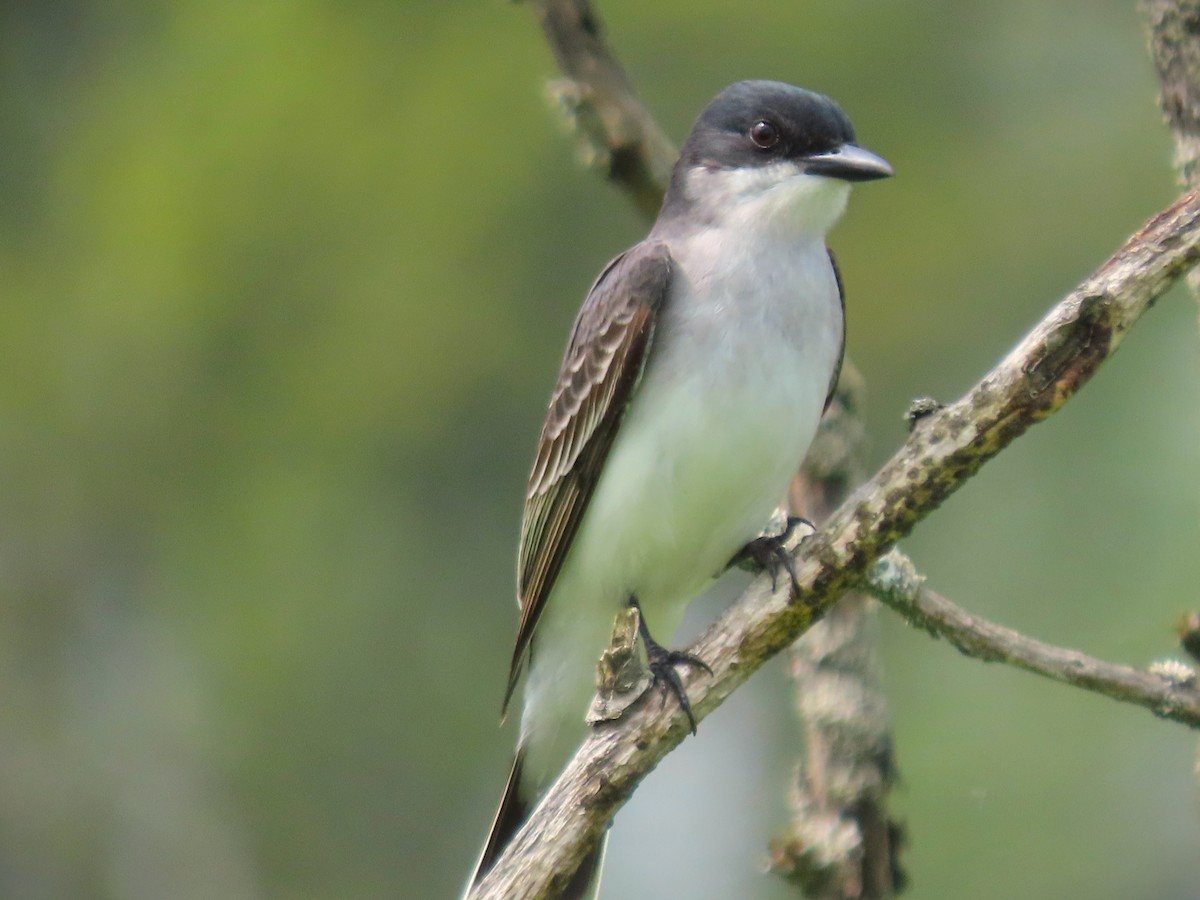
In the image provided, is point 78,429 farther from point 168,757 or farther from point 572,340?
point 572,340

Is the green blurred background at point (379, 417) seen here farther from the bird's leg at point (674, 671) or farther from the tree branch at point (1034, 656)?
the bird's leg at point (674, 671)

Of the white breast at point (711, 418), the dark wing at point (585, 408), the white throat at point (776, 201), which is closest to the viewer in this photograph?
the white breast at point (711, 418)

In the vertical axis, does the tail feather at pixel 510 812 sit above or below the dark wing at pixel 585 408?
below

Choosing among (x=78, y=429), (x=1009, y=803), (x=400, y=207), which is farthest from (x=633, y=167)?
(x=78, y=429)

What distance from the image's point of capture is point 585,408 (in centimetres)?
455

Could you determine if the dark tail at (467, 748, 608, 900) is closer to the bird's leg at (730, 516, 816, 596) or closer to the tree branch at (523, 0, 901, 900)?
the tree branch at (523, 0, 901, 900)

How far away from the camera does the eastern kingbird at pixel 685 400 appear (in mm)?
4285

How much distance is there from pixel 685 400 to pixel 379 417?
9.99 feet

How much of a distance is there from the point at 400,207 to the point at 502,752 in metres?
2.40

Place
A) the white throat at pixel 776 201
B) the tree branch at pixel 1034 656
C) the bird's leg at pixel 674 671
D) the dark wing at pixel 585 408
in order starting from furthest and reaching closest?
the white throat at pixel 776 201 → the dark wing at pixel 585 408 → the tree branch at pixel 1034 656 → the bird's leg at pixel 674 671

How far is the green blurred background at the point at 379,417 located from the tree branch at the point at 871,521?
312cm

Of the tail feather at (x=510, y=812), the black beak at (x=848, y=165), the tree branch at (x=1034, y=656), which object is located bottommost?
the tree branch at (x=1034, y=656)

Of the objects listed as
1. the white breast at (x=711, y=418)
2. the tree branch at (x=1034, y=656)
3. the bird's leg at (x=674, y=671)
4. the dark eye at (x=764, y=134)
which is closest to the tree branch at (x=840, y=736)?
the white breast at (x=711, y=418)

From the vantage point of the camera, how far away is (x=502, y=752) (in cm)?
714
